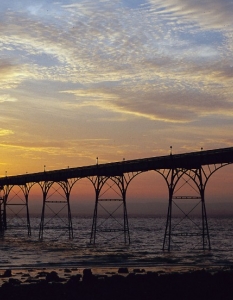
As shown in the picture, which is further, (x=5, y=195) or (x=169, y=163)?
(x=5, y=195)

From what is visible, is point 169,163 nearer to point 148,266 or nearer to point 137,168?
point 137,168

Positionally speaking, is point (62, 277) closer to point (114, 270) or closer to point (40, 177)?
point (114, 270)

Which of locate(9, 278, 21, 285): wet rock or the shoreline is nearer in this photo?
the shoreline

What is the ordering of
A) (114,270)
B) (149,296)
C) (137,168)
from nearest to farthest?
(149,296) < (114,270) < (137,168)

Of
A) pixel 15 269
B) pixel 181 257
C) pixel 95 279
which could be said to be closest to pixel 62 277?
pixel 95 279

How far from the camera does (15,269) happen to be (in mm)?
38031

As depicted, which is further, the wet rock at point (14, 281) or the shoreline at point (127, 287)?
the wet rock at point (14, 281)

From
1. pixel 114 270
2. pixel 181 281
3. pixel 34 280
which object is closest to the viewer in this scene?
pixel 181 281

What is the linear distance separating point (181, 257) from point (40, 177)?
28255 millimetres

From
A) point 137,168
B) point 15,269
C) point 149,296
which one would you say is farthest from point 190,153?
point 149,296

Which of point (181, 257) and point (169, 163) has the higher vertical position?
point (169, 163)

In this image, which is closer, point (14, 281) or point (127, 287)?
point (127, 287)

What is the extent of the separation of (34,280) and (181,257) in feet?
59.9

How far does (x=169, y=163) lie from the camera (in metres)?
46.4
